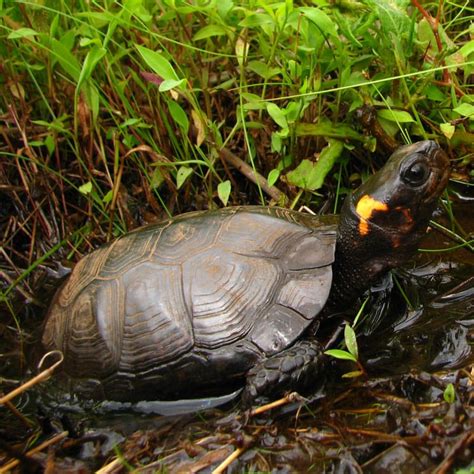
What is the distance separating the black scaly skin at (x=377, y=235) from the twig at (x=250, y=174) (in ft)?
2.03

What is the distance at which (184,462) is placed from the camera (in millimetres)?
1729

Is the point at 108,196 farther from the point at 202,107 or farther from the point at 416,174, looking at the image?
the point at 416,174

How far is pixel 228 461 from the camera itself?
1.65 meters

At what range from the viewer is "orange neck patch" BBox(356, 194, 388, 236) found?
2102 millimetres

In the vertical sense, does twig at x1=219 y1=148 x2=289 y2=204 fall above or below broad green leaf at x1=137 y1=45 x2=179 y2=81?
Answer: below

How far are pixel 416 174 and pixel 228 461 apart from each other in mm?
1131

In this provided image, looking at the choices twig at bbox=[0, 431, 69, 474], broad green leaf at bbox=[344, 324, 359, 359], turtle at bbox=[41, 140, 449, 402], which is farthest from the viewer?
turtle at bbox=[41, 140, 449, 402]

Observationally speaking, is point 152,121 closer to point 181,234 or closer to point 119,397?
point 181,234

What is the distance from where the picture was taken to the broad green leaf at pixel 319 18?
2.30 meters

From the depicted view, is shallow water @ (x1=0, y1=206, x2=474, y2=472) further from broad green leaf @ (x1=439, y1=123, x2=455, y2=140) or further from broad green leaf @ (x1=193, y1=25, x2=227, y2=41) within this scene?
broad green leaf @ (x1=193, y1=25, x2=227, y2=41)

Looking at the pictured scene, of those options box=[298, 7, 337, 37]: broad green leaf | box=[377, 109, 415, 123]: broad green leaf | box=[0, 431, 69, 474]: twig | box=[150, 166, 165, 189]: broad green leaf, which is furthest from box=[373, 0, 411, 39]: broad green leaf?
box=[0, 431, 69, 474]: twig

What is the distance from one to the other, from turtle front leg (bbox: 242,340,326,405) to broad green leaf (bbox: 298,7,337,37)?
1262 millimetres

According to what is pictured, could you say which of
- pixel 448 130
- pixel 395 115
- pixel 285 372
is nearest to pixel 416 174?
pixel 448 130

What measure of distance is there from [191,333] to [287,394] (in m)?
0.39
